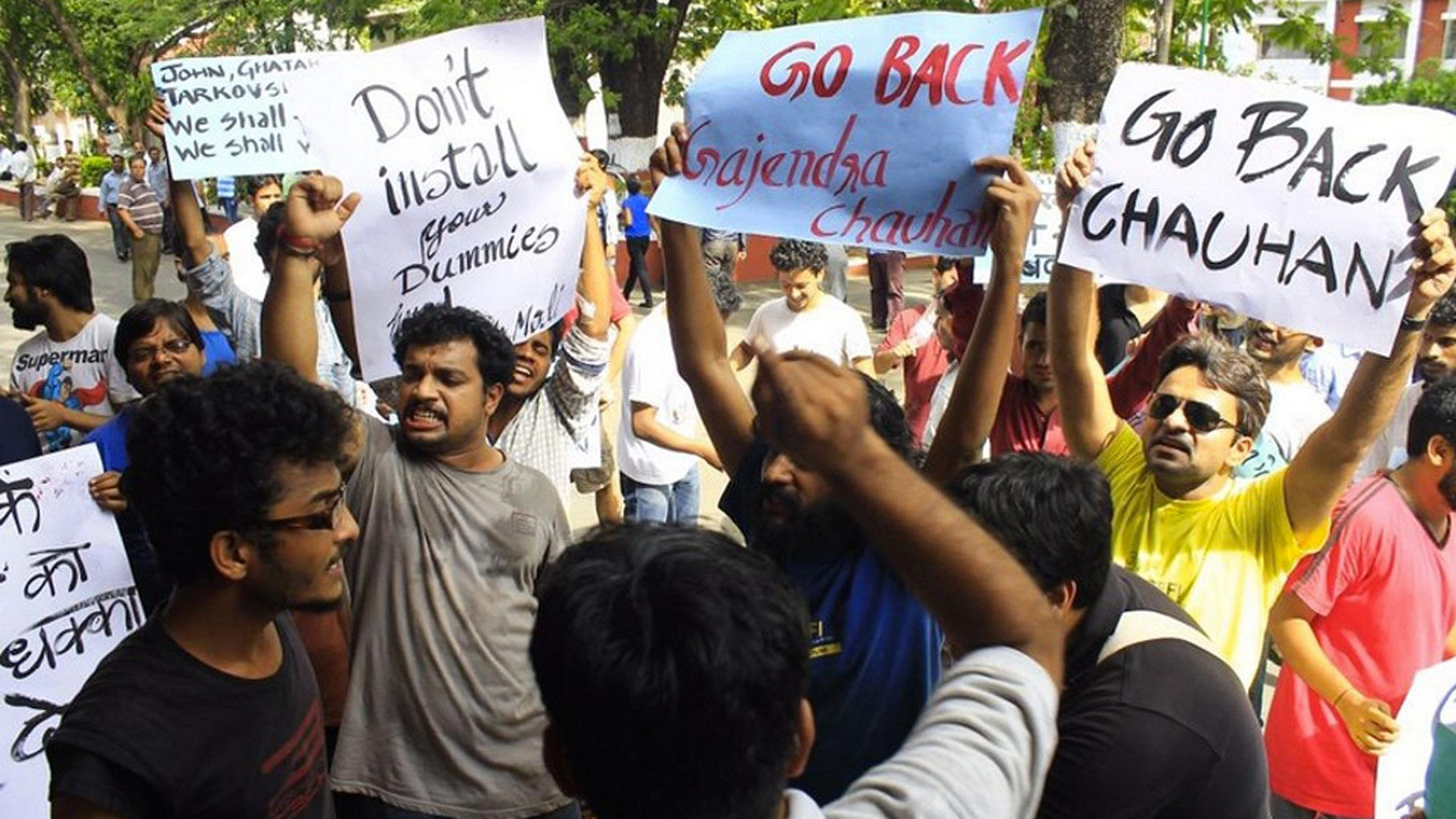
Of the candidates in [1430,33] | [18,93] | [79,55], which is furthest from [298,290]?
[1430,33]

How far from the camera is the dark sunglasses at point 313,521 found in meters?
2.10

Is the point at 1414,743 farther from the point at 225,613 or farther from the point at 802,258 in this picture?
the point at 802,258

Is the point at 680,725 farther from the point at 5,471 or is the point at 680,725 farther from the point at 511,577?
the point at 5,471

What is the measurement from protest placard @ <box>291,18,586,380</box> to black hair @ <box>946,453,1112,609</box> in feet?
5.75

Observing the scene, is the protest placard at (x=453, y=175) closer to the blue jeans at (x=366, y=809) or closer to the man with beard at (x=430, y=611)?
the man with beard at (x=430, y=611)

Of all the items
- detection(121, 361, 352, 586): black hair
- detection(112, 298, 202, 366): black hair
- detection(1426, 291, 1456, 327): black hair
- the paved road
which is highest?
detection(121, 361, 352, 586): black hair

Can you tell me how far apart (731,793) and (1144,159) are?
220cm

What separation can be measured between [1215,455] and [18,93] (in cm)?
4050

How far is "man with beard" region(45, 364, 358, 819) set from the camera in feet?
6.12

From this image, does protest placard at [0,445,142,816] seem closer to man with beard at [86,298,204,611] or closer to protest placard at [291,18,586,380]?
man with beard at [86,298,204,611]

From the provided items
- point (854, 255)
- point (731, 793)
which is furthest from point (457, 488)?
point (854, 255)

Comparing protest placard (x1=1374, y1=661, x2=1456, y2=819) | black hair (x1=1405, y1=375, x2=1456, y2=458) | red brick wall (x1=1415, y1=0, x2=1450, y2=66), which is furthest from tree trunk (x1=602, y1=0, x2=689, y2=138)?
red brick wall (x1=1415, y1=0, x2=1450, y2=66)

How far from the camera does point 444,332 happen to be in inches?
120

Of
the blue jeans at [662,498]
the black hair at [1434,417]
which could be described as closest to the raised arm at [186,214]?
the blue jeans at [662,498]
